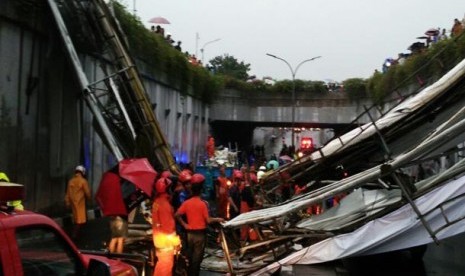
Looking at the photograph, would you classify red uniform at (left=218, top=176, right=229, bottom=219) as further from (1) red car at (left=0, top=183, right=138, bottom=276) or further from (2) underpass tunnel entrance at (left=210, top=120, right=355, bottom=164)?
(2) underpass tunnel entrance at (left=210, top=120, right=355, bottom=164)

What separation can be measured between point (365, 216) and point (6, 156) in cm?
837

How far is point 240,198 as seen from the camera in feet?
44.1

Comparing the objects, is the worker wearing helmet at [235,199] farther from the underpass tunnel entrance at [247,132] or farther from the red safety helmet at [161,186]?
the underpass tunnel entrance at [247,132]

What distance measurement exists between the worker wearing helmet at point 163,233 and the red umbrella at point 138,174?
1481 millimetres

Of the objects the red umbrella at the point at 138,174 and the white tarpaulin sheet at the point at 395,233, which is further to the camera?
the red umbrella at the point at 138,174

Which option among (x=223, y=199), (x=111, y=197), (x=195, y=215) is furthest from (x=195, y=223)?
(x=223, y=199)

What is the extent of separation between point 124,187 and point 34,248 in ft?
22.0

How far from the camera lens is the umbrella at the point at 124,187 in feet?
31.7

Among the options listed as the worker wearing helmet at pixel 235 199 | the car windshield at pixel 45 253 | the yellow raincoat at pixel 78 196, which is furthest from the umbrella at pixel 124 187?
the car windshield at pixel 45 253

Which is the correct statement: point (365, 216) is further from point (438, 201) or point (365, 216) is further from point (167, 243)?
point (167, 243)

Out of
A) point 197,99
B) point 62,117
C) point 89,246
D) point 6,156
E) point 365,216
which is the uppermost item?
point 197,99

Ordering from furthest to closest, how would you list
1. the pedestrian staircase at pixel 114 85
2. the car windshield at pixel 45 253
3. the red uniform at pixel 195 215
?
the pedestrian staircase at pixel 114 85
the red uniform at pixel 195 215
the car windshield at pixel 45 253

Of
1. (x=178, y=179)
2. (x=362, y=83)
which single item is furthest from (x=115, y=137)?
(x=362, y=83)

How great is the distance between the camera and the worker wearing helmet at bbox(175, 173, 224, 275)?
28.7ft
